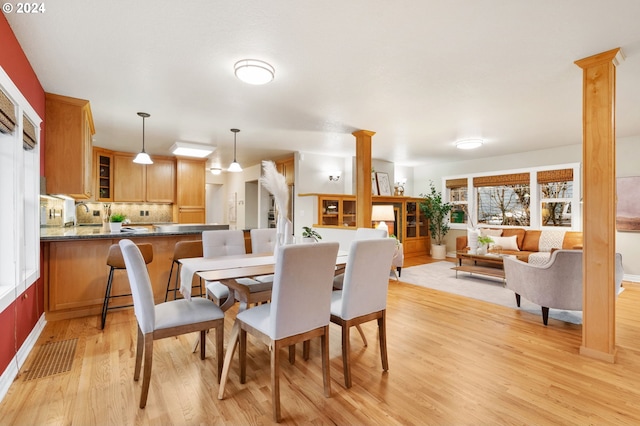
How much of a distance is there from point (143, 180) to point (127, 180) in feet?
0.94

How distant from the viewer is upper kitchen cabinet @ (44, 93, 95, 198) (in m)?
3.25

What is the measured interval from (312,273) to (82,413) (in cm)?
153

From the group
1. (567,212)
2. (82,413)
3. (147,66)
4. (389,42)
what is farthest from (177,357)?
(567,212)

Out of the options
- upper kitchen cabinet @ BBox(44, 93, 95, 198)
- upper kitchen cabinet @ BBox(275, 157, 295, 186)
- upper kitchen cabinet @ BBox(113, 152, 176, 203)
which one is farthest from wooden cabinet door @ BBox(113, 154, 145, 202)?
upper kitchen cabinet @ BBox(44, 93, 95, 198)

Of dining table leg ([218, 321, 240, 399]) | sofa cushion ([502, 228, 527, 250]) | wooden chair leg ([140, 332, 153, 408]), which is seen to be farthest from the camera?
sofa cushion ([502, 228, 527, 250])

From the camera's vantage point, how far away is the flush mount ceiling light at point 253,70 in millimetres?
2543

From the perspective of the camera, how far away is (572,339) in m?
2.84

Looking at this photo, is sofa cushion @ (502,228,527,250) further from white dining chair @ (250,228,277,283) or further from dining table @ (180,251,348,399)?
white dining chair @ (250,228,277,283)

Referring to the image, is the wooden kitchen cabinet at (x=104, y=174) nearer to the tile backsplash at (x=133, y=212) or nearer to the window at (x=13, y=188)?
the tile backsplash at (x=133, y=212)

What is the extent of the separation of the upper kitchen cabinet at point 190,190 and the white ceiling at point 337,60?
7.64ft

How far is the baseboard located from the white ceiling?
7.45 ft

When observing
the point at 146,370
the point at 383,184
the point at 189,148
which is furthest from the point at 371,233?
the point at 383,184

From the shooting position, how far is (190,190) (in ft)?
22.8

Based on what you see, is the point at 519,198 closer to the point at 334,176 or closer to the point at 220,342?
the point at 334,176
